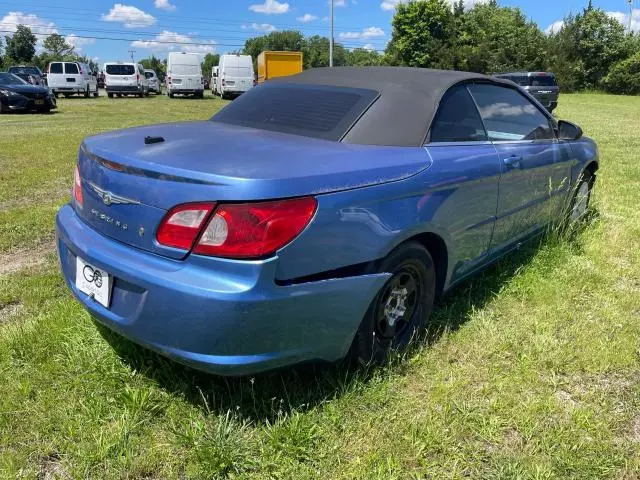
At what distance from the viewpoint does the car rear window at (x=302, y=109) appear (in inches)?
109

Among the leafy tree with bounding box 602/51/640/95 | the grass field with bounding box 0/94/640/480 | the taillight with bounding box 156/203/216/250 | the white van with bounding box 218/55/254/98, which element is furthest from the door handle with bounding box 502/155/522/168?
the leafy tree with bounding box 602/51/640/95

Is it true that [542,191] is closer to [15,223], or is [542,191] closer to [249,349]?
[249,349]

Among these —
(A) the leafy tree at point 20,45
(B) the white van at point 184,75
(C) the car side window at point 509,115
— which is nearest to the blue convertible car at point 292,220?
(C) the car side window at point 509,115

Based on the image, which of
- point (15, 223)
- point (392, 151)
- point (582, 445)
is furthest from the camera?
point (15, 223)

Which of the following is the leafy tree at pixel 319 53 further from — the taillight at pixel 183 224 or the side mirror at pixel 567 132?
the taillight at pixel 183 224

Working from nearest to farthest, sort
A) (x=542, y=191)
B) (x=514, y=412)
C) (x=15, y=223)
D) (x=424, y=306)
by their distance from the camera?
(x=514, y=412) → (x=424, y=306) → (x=542, y=191) → (x=15, y=223)

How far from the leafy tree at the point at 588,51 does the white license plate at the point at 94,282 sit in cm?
4970

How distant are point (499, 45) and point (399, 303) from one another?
2229 inches

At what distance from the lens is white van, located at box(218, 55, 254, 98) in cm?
2850

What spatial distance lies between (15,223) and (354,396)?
4039 mm

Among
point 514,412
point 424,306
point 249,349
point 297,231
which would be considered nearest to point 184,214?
point 297,231

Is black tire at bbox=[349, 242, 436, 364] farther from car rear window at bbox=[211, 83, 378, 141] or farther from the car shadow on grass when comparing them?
car rear window at bbox=[211, 83, 378, 141]

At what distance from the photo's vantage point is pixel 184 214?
79.0 inches

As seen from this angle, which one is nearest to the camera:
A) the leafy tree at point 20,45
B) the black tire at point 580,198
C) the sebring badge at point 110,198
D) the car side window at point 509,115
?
the sebring badge at point 110,198
